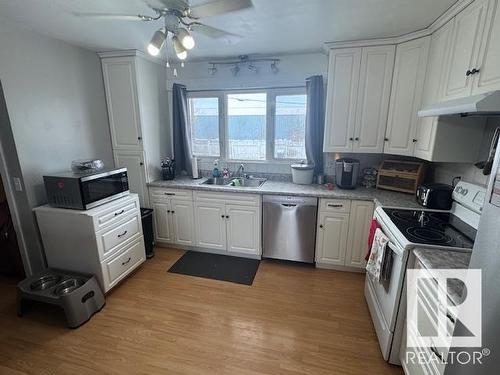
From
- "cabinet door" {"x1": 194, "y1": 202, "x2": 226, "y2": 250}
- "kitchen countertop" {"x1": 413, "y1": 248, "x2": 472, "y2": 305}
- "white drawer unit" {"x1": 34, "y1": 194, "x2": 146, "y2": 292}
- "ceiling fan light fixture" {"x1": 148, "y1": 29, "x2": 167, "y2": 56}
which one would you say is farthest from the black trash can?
"kitchen countertop" {"x1": 413, "y1": 248, "x2": 472, "y2": 305}

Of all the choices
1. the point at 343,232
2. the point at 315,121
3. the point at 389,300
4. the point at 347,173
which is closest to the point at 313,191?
the point at 347,173

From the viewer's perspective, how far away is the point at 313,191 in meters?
2.65

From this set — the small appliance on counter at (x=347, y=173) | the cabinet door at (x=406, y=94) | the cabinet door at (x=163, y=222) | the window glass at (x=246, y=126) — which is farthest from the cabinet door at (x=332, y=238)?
the cabinet door at (x=163, y=222)

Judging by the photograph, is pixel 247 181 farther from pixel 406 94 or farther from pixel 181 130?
pixel 406 94

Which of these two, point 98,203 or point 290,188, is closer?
point 98,203

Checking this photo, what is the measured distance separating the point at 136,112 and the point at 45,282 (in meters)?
1.98

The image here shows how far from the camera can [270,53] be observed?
9.41 ft

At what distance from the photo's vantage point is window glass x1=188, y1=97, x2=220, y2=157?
3406 mm

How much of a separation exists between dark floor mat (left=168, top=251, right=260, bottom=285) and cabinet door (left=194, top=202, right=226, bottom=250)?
6.2 inches

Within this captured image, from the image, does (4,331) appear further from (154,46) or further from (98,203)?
(154,46)

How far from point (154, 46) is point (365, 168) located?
8.22 ft

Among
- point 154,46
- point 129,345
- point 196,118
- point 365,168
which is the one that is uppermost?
point 154,46

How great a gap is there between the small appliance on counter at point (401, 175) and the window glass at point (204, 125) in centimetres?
215

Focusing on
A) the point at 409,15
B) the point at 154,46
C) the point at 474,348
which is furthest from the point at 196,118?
the point at 474,348
